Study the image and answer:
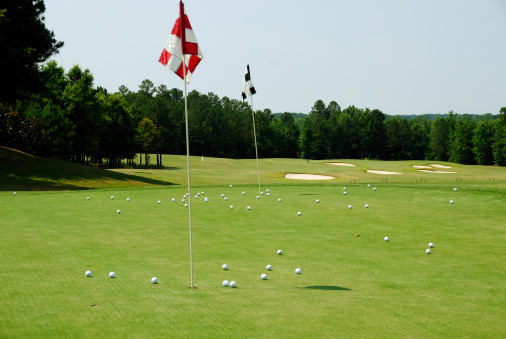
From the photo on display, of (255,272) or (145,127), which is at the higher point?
(145,127)

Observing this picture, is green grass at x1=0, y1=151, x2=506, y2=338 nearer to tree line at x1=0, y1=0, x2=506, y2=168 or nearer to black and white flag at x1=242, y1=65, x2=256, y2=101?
black and white flag at x1=242, y1=65, x2=256, y2=101

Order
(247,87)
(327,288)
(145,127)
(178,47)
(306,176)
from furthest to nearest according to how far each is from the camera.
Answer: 1. (145,127)
2. (306,176)
3. (247,87)
4. (178,47)
5. (327,288)

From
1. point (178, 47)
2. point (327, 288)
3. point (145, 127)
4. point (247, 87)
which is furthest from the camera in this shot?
point (145, 127)

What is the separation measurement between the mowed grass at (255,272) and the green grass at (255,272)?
0.03 m

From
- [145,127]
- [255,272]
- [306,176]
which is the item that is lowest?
[306,176]

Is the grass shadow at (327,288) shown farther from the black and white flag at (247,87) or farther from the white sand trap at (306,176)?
the white sand trap at (306,176)

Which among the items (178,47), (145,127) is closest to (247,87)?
(178,47)

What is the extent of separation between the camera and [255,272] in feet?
29.2

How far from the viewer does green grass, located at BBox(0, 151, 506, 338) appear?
19.7ft

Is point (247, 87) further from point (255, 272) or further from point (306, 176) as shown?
point (306, 176)

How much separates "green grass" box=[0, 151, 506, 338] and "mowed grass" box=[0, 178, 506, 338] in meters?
0.03

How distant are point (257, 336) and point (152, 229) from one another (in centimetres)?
840

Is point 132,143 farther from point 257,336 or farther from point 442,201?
point 257,336

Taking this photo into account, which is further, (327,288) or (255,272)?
(255,272)
